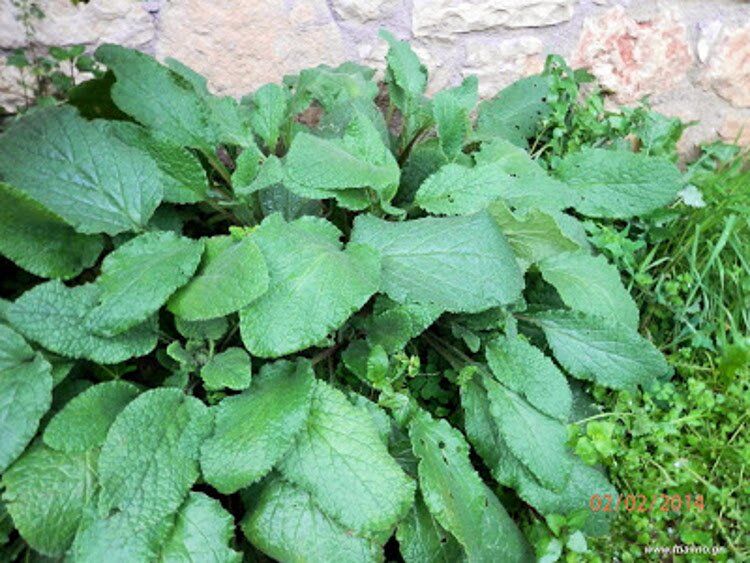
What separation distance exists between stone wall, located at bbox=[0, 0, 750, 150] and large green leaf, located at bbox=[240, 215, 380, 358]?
69 cm

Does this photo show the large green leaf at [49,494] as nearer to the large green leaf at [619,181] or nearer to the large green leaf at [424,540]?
the large green leaf at [424,540]

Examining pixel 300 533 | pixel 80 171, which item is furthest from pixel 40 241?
pixel 300 533

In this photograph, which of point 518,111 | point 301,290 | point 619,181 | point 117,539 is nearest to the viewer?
point 117,539

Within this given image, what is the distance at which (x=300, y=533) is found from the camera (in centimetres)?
115

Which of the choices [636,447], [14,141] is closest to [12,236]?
[14,141]

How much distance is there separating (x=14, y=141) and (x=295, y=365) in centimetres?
68

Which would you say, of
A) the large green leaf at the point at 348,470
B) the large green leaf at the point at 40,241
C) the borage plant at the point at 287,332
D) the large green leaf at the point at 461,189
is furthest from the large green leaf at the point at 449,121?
the large green leaf at the point at 40,241

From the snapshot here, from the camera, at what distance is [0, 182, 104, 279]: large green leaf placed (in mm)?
1190

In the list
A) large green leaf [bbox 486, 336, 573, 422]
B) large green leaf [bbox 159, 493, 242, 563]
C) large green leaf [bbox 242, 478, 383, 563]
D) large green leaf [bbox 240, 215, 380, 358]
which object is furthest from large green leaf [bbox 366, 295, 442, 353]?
large green leaf [bbox 159, 493, 242, 563]

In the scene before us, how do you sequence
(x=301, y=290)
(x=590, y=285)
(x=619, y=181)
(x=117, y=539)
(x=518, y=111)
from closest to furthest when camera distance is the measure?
(x=117, y=539) → (x=301, y=290) → (x=590, y=285) → (x=619, y=181) → (x=518, y=111)

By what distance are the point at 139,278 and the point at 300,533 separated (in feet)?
1.70

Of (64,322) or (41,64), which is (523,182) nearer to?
(64,322)

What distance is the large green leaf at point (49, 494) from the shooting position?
107 centimetres
